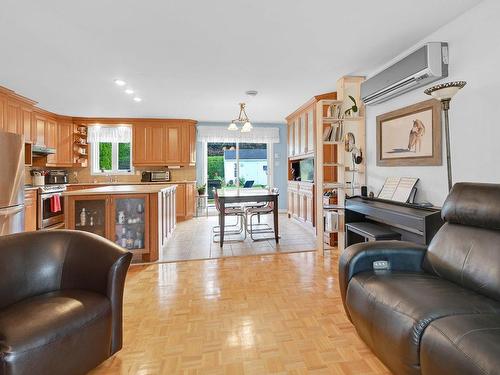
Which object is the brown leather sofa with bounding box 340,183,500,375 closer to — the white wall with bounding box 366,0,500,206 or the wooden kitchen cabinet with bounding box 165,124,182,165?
the white wall with bounding box 366,0,500,206

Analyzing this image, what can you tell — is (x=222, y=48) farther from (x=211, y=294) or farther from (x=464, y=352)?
(x=464, y=352)

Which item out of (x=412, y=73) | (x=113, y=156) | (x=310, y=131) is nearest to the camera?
(x=412, y=73)

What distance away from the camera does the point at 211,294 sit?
8.24ft

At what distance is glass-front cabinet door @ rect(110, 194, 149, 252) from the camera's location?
3369 mm

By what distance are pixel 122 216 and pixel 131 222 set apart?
5.0 inches

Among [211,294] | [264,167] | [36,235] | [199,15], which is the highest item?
[199,15]

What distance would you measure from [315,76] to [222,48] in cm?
143

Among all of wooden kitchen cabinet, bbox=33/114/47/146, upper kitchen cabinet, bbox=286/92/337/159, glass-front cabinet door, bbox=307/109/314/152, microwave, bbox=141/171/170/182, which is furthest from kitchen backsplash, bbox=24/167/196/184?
glass-front cabinet door, bbox=307/109/314/152

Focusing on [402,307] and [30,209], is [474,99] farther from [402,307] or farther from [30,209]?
[30,209]

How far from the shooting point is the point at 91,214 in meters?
3.34

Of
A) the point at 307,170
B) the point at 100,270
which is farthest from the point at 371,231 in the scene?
the point at 307,170

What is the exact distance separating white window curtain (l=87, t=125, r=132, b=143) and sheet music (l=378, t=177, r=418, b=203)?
5628 millimetres

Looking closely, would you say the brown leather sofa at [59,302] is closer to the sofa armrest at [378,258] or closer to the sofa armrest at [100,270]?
the sofa armrest at [100,270]

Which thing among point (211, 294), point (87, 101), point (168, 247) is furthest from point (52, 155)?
point (211, 294)
